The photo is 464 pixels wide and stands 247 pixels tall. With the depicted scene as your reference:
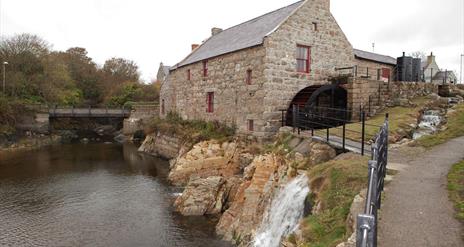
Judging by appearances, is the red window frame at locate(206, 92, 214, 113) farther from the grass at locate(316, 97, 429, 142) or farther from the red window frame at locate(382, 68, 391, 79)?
the red window frame at locate(382, 68, 391, 79)

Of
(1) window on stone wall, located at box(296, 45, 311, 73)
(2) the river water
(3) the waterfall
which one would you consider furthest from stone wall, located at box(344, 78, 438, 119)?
(2) the river water

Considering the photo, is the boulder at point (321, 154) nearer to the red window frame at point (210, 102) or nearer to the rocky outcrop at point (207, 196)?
the rocky outcrop at point (207, 196)

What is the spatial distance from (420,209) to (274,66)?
11.4 m

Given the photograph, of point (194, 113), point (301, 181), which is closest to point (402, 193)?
point (301, 181)

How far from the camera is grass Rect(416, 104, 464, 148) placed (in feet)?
35.3

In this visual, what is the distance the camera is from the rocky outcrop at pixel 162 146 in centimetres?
2424

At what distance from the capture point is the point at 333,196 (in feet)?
24.2

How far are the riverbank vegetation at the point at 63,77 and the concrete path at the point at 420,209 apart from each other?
33.7 m

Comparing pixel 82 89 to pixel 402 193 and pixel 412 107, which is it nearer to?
pixel 412 107

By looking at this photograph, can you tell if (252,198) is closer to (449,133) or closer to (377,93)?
(449,133)

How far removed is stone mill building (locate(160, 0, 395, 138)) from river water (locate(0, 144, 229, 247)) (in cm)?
531

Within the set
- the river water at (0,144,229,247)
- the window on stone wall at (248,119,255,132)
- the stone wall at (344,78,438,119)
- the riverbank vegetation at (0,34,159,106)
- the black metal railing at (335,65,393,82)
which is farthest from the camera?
the riverbank vegetation at (0,34,159,106)

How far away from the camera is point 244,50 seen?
1764 centimetres

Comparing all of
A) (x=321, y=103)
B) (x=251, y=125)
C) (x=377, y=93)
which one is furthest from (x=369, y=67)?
(x=251, y=125)
